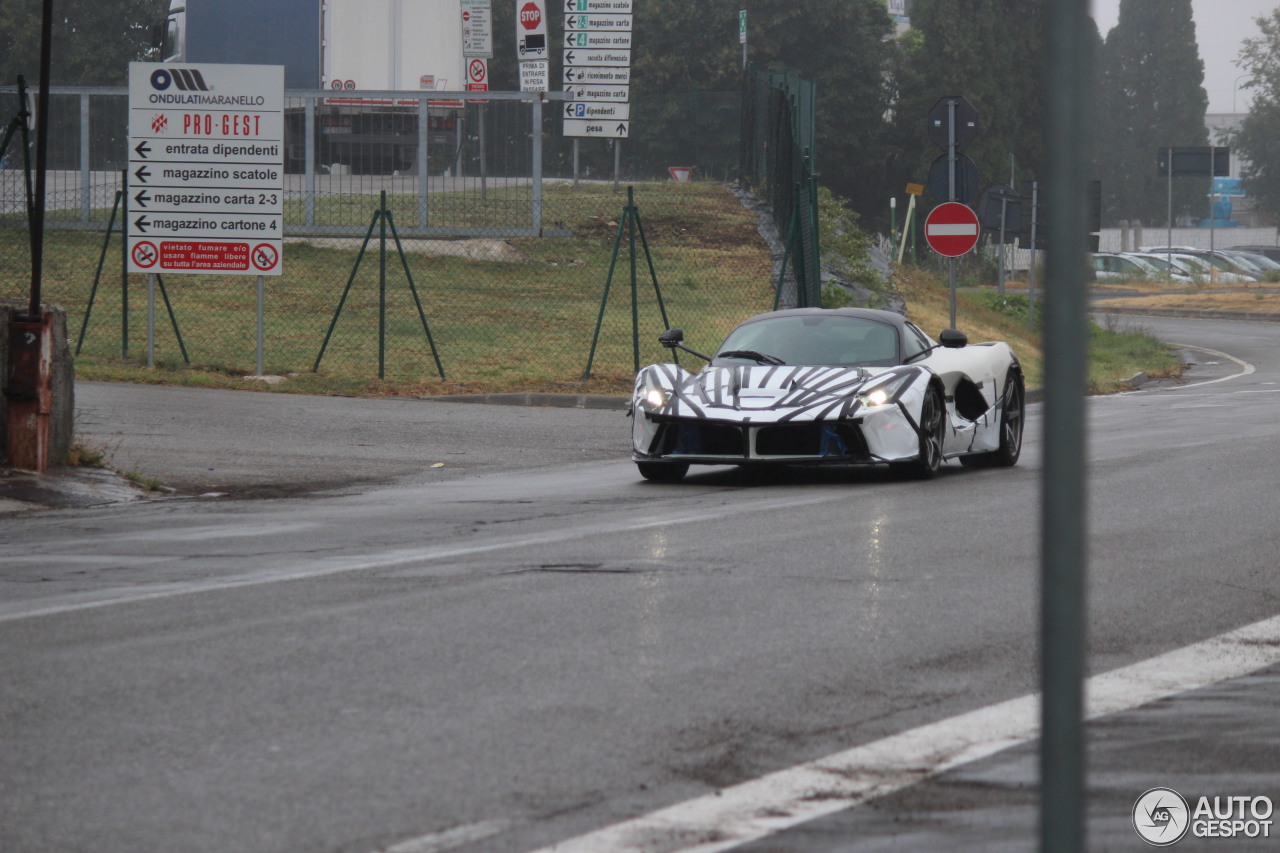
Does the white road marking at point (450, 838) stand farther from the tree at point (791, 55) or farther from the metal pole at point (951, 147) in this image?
the tree at point (791, 55)

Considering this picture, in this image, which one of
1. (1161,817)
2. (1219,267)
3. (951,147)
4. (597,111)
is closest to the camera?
(1161,817)

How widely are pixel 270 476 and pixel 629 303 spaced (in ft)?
45.6

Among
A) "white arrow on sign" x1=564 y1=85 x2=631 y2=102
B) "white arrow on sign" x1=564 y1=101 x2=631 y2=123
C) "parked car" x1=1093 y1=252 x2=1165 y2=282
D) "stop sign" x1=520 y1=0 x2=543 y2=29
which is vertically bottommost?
"parked car" x1=1093 y1=252 x2=1165 y2=282

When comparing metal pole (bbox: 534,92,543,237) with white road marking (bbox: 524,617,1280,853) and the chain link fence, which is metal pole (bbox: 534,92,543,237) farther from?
white road marking (bbox: 524,617,1280,853)

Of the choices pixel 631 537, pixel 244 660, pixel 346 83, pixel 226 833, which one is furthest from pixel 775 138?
pixel 226 833

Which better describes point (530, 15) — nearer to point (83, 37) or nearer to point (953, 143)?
point (953, 143)

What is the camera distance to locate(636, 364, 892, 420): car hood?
1138 centimetres

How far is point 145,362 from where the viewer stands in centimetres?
2025

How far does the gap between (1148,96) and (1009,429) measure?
98139 millimetres

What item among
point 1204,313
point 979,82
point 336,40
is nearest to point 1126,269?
point 979,82

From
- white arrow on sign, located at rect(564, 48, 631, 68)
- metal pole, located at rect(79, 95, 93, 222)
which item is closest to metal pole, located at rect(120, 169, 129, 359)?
metal pole, located at rect(79, 95, 93, 222)

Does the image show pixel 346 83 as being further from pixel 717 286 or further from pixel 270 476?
pixel 270 476

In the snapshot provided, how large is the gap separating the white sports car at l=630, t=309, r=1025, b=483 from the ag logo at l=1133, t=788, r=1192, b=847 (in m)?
7.19

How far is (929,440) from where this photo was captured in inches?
463
